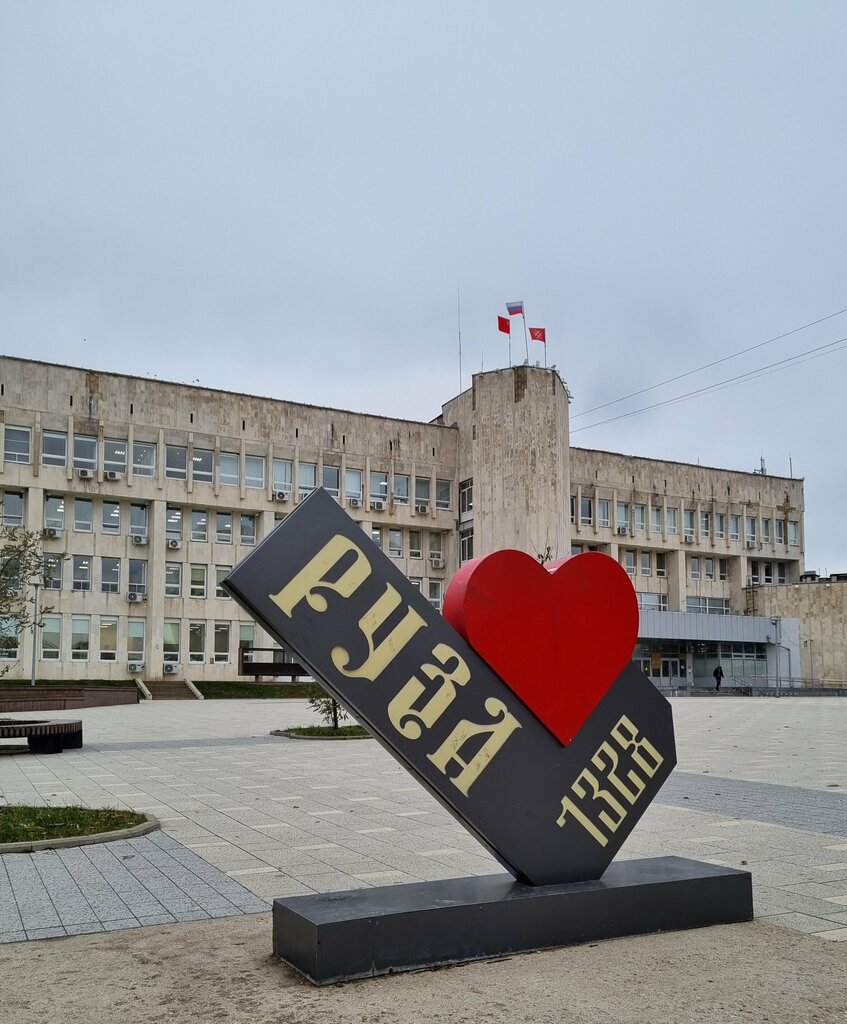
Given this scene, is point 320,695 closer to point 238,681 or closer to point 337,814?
point 337,814

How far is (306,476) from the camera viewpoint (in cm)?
5525

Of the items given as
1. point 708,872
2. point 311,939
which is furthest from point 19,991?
point 708,872

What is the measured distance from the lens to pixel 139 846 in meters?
8.38

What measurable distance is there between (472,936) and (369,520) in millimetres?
51778

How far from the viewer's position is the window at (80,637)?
48.4 m

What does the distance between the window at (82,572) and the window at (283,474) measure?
10.5m

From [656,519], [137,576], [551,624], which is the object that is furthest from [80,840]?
[656,519]

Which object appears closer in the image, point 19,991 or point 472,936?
point 19,991

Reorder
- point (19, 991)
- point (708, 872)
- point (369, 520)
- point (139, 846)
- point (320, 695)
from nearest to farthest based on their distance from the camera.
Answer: point (19, 991), point (708, 872), point (139, 846), point (320, 695), point (369, 520)

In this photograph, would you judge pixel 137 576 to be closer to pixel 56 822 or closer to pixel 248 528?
pixel 248 528

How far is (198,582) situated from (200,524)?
9.95 feet

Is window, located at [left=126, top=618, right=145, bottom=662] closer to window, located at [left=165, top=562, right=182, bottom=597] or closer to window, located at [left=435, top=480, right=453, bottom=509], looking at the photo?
window, located at [left=165, top=562, right=182, bottom=597]

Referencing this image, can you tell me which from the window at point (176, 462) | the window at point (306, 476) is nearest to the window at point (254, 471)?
the window at point (306, 476)

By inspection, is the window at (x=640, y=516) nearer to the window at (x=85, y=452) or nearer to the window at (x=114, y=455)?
the window at (x=114, y=455)
